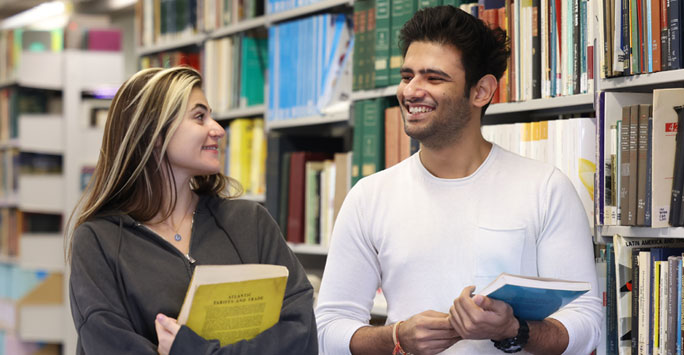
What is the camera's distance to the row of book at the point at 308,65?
2.89m

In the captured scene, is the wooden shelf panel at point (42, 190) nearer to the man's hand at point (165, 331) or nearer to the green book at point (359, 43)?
the green book at point (359, 43)

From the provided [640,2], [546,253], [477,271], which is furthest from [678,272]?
[640,2]

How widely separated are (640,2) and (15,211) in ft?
15.2

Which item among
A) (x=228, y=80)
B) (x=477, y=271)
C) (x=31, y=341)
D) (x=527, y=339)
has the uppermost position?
(x=228, y=80)

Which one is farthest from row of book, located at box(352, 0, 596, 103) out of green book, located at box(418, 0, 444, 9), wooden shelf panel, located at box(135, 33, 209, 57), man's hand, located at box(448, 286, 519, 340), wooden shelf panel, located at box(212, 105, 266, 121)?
wooden shelf panel, located at box(135, 33, 209, 57)

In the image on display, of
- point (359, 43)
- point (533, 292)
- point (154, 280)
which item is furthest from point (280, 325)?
point (359, 43)

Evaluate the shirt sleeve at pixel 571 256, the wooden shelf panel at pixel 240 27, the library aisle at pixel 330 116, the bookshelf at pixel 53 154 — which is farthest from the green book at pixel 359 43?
the bookshelf at pixel 53 154

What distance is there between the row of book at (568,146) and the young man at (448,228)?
10.9 inches

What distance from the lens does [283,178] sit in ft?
10.2

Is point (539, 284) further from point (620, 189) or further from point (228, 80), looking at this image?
point (228, 80)

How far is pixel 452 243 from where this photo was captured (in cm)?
173

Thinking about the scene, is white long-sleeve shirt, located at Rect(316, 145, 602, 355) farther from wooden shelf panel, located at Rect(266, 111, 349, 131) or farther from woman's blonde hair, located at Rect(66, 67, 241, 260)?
wooden shelf panel, located at Rect(266, 111, 349, 131)

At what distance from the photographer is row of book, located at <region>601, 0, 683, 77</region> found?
1829 millimetres

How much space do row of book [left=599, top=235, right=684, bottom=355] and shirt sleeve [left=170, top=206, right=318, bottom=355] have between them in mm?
772
